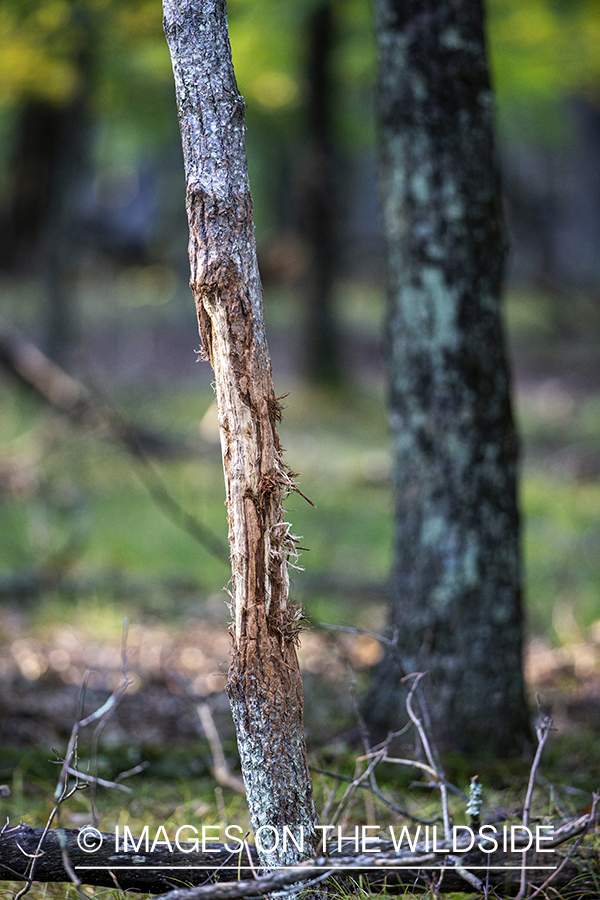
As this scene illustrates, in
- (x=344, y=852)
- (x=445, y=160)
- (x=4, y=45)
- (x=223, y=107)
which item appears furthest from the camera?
(x=4, y=45)

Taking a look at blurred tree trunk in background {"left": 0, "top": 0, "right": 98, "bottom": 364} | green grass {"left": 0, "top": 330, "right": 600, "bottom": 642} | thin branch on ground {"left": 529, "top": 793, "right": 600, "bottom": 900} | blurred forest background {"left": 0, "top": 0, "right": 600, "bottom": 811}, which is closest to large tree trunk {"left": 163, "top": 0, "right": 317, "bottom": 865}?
thin branch on ground {"left": 529, "top": 793, "right": 600, "bottom": 900}

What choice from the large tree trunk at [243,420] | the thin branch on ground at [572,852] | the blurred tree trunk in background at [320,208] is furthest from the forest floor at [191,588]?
the blurred tree trunk in background at [320,208]

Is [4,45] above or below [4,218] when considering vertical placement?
below

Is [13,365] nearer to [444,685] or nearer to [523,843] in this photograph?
[444,685]

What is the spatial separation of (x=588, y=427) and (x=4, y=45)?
9.60 meters

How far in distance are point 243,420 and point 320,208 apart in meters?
12.3

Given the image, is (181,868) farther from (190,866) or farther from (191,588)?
(191,588)

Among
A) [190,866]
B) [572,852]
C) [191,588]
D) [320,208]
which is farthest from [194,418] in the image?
[572,852]

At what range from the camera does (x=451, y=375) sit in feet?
10.5

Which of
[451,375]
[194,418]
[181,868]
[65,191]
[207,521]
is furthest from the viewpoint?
[194,418]

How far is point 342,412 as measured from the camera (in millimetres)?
12922

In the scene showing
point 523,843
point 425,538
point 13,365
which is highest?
point 13,365

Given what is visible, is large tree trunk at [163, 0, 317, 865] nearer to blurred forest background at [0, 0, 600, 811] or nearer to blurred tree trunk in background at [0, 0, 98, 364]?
blurred forest background at [0, 0, 600, 811]

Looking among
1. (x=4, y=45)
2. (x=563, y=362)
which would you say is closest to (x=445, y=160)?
(x=4, y=45)
